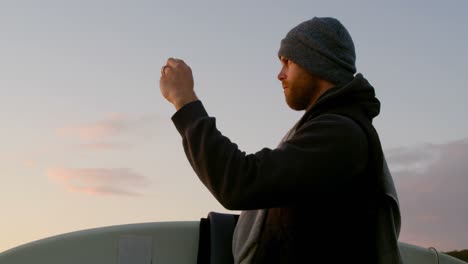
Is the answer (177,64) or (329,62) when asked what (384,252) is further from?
(177,64)

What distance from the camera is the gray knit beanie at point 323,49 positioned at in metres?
2.27

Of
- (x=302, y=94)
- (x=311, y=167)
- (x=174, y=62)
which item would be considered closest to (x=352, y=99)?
(x=302, y=94)

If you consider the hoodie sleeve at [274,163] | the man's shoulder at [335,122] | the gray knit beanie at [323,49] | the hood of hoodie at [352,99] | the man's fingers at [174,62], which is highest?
the gray knit beanie at [323,49]

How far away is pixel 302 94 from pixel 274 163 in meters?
0.32

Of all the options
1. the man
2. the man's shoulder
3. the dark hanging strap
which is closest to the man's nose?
the man

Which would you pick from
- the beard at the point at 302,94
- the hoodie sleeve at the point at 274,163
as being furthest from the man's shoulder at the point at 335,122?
the beard at the point at 302,94

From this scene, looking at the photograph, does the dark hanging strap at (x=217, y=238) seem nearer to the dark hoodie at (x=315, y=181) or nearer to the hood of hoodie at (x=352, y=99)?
the dark hoodie at (x=315, y=181)

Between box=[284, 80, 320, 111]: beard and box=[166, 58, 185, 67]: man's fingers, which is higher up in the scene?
box=[166, 58, 185, 67]: man's fingers

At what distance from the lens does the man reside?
2.03 meters

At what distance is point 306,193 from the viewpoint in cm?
205

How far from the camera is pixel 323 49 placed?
2297mm

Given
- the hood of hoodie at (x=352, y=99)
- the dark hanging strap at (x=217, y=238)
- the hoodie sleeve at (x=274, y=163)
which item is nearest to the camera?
the hoodie sleeve at (x=274, y=163)

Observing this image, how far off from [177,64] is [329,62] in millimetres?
444

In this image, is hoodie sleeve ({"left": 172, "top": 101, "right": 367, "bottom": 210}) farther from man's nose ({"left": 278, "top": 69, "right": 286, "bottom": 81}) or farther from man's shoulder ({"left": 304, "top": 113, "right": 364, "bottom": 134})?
man's nose ({"left": 278, "top": 69, "right": 286, "bottom": 81})
